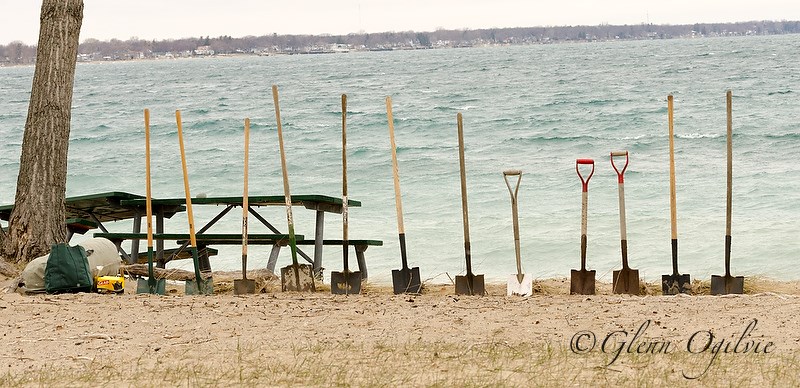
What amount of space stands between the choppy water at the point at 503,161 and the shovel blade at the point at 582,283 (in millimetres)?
2283

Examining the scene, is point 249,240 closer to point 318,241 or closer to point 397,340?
point 318,241

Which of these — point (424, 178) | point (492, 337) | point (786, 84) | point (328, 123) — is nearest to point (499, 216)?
point (424, 178)

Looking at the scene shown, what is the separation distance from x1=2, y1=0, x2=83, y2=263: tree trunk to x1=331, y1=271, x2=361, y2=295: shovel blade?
2816 millimetres

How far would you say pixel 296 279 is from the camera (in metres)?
8.90

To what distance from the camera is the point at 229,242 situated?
978 centimetres

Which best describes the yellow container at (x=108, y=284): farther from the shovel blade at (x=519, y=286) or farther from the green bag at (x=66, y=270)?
the shovel blade at (x=519, y=286)

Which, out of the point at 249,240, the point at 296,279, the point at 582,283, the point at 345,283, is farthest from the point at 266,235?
the point at 582,283

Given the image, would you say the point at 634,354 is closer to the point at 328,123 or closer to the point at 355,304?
the point at 355,304

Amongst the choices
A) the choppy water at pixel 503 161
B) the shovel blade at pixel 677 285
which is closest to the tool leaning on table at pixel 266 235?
the choppy water at pixel 503 161

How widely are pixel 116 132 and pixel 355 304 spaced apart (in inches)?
1169

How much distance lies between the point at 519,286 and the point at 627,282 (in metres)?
0.85

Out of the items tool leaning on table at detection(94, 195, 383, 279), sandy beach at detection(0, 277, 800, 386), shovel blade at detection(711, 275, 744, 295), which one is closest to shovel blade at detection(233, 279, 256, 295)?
sandy beach at detection(0, 277, 800, 386)

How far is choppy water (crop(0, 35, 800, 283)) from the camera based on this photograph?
14281 millimetres

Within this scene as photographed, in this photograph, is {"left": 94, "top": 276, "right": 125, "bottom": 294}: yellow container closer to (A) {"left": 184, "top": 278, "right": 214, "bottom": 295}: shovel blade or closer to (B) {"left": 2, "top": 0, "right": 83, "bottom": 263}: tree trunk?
(A) {"left": 184, "top": 278, "right": 214, "bottom": 295}: shovel blade
